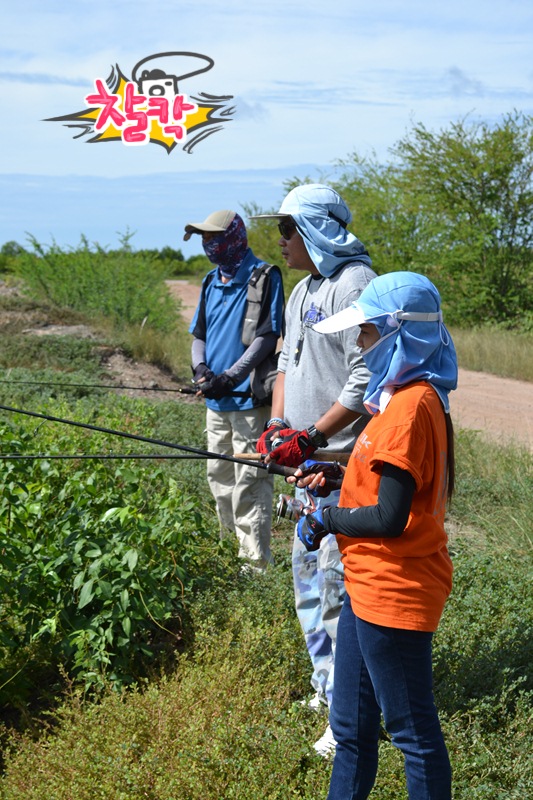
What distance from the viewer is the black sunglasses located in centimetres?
373

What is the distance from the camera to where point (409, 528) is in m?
2.63

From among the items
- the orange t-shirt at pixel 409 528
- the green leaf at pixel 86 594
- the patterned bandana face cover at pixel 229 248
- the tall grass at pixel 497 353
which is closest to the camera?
the orange t-shirt at pixel 409 528

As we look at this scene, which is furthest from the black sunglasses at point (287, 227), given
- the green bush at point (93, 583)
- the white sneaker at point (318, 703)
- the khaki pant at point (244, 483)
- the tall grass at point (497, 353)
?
the tall grass at point (497, 353)

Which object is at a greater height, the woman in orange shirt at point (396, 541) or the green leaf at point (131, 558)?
the woman in orange shirt at point (396, 541)

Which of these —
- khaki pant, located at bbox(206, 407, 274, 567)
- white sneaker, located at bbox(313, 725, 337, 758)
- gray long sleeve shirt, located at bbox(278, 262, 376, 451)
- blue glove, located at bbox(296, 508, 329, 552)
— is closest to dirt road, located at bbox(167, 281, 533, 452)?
khaki pant, located at bbox(206, 407, 274, 567)

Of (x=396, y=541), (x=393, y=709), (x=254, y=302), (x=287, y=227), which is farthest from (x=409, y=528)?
(x=254, y=302)

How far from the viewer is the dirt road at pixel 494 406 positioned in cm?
1034

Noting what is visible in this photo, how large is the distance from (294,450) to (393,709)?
1.11 metres

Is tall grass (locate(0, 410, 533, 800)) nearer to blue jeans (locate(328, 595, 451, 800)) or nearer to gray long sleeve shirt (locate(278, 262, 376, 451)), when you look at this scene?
blue jeans (locate(328, 595, 451, 800))

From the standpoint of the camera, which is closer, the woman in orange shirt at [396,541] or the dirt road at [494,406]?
the woman in orange shirt at [396,541]

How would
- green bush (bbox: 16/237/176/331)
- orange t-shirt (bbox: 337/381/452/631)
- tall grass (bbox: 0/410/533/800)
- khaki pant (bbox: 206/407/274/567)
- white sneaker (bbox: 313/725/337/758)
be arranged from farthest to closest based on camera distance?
green bush (bbox: 16/237/176/331) < khaki pant (bbox: 206/407/274/567) < white sneaker (bbox: 313/725/337/758) < tall grass (bbox: 0/410/533/800) < orange t-shirt (bbox: 337/381/452/631)

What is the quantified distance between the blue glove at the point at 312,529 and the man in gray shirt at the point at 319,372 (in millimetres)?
456

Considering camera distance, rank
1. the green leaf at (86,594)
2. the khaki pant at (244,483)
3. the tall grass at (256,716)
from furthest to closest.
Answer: the khaki pant at (244,483), the green leaf at (86,594), the tall grass at (256,716)

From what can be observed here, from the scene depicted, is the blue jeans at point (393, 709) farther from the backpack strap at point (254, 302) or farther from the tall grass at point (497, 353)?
the tall grass at point (497, 353)
